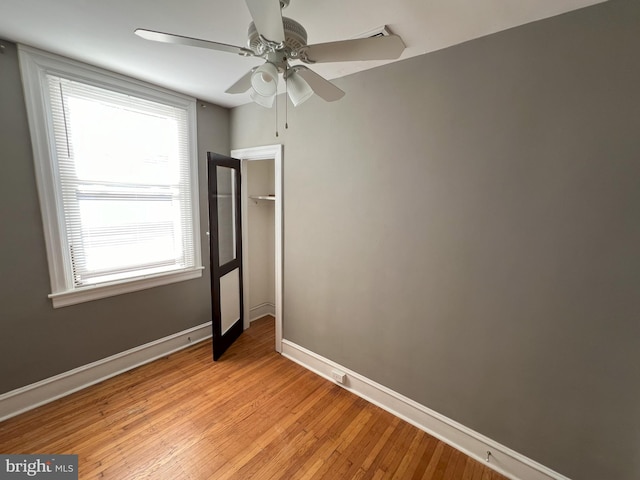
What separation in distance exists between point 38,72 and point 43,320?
1808 millimetres

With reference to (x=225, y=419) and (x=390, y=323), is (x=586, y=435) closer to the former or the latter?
(x=390, y=323)

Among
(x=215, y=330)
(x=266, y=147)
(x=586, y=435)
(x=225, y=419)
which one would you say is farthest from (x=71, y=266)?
(x=586, y=435)

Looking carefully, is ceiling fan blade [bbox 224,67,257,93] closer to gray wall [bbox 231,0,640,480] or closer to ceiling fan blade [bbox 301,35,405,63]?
ceiling fan blade [bbox 301,35,405,63]

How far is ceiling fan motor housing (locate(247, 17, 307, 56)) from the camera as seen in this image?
1.01 metres

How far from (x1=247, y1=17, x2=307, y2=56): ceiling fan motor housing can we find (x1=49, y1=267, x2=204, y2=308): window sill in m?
2.28

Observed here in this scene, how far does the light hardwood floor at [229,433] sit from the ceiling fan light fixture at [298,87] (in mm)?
2146

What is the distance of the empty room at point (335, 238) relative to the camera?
127 centimetres

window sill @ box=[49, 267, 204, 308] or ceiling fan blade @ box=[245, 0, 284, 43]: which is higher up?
ceiling fan blade @ box=[245, 0, 284, 43]

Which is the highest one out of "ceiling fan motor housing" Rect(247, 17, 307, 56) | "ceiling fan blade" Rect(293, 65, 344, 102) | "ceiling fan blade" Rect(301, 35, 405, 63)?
"ceiling fan motor housing" Rect(247, 17, 307, 56)

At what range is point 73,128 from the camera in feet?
6.61

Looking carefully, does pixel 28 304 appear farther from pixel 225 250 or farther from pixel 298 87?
pixel 298 87

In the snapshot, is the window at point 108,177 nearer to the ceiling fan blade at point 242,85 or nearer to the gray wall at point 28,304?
the gray wall at point 28,304

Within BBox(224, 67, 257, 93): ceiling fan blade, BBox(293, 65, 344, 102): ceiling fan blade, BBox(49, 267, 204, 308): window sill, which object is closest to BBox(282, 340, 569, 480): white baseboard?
BBox(49, 267, 204, 308): window sill

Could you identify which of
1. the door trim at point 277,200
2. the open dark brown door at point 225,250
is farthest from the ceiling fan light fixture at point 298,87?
the open dark brown door at point 225,250
